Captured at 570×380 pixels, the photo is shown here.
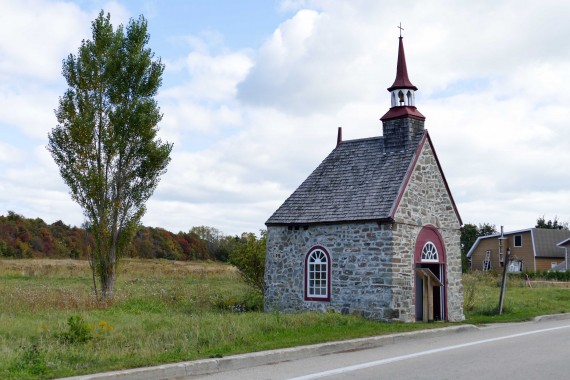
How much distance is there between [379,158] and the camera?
20734 millimetres

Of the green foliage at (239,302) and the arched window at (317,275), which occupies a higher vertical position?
the arched window at (317,275)

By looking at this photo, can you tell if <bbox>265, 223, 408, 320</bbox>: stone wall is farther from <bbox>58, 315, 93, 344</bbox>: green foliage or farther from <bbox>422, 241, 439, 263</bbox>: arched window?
<bbox>58, 315, 93, 344</bbox>: green foliage

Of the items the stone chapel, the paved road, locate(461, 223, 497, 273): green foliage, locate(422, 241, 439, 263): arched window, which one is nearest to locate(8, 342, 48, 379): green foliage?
the paved road

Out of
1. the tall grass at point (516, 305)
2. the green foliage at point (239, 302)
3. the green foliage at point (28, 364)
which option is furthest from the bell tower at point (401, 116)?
the green foliage at point (28, 364)

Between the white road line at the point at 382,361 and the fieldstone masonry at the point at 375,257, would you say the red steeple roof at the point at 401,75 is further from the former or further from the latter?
the white road line at the point at 382,361

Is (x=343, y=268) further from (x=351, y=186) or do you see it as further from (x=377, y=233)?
(x=351, y=186)

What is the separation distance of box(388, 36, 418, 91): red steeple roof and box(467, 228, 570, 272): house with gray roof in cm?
3820

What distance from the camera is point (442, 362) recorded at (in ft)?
34.8

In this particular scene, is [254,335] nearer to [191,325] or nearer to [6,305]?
[191,325]

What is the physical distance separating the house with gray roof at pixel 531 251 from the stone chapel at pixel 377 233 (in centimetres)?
3808

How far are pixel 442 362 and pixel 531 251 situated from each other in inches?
2044

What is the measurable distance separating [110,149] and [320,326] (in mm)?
12309

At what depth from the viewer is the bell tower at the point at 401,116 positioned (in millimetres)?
20516

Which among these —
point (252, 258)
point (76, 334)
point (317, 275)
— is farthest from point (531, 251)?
point (76, 334)
